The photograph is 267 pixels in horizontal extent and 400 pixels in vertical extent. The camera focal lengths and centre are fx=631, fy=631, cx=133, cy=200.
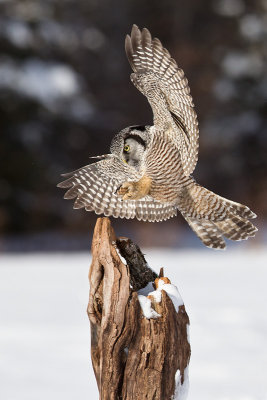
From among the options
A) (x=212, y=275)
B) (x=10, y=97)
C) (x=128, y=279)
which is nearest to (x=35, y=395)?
(x=128, y=279)

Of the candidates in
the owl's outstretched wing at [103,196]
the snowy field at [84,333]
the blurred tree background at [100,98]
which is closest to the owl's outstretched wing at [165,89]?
the owl's outstretched wing at [103,196]

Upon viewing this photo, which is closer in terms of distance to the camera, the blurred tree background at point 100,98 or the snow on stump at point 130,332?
the snow on stump at point 130,332

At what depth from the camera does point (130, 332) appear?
254 centimetres

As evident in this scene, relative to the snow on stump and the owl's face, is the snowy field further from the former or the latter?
the owl's face

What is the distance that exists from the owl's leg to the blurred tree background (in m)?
8.95

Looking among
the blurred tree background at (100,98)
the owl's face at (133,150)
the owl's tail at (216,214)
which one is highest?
the blurred tree background at (100,98)

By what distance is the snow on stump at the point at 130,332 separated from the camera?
8.35 ft

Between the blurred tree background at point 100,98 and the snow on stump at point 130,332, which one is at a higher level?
the blurred tree background at point 100,98

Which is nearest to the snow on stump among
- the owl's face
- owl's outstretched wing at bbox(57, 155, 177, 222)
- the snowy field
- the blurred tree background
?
owl's outstretched wing at bbox(57, 155, 177, 222)

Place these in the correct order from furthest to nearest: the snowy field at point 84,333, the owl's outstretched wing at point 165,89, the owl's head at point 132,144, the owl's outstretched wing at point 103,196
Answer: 1. the snowy field at point 84,333
2. the owl's outstretched wing at point 103,196
3. the owl's outstretched wing at point 165,89
4. the owl's head at point 132,144

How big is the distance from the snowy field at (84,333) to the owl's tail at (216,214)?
1.20 metres

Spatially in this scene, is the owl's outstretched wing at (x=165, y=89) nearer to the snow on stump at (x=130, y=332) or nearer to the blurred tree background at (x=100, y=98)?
the snow on stump at (x=130, y=332)

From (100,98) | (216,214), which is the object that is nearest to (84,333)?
(216,214)

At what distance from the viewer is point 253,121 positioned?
13211mm
